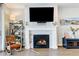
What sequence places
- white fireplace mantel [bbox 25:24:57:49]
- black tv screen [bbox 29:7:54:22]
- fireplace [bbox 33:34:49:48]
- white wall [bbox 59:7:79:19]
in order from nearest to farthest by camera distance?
black tv screen [bbox 29:7:54:22], white fireplace mantel [bbox 25:24:57:49], fireplace [bbox 33:34:49:48], white wall [bbox 59:7:79:19]

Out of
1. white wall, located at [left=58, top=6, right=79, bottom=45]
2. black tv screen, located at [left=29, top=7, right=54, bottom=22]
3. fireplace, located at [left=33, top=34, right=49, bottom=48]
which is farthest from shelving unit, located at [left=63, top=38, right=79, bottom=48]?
black tv screen, located at [left=29, top=7, right=54, bottom=22]

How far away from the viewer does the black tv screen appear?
7031 mm

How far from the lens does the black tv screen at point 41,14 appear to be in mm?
7031

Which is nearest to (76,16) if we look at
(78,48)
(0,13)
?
(78,48)

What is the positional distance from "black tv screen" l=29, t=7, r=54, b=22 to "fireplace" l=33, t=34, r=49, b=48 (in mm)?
807

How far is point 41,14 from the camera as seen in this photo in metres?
7.07

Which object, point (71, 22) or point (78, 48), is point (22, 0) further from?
point (71, 22)

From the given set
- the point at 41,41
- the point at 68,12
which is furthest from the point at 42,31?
the point at 68,12

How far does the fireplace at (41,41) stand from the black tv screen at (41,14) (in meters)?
0.81

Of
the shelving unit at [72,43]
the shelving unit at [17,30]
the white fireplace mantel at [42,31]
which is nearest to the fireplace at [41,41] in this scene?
the white fireplace mantel at [42,31]

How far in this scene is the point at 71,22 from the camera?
7738 millimetres

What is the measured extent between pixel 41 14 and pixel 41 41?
1286 mm

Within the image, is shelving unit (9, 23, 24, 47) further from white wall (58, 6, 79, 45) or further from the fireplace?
white wall (58, 6, 79, 45)

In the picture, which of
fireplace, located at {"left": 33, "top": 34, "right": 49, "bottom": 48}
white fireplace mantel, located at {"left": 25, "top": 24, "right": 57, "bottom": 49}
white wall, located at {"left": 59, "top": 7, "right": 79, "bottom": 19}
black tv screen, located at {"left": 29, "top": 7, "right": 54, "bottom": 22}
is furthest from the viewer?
white wall, located at {"left": 59, "top": 7, "right": 79, "bottom": 19}
